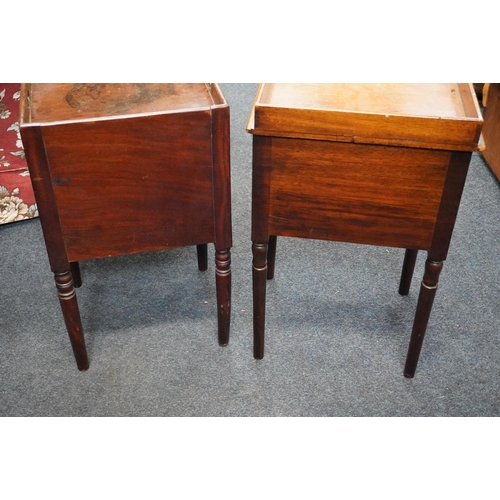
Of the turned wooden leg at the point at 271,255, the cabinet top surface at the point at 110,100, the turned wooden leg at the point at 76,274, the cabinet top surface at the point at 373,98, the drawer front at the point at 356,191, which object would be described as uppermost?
the cabinet top surface at the point at 373,98

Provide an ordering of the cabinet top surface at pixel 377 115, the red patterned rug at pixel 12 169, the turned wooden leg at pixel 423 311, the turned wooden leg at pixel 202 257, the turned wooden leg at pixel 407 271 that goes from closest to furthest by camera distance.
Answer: the cabinet top surface at pixel 377 115 < the turned wooden leg at pixel 423 311 < the turned wooden leg at pixel 407 271 < the turned wooden leg at pixel 202 257 < the red patterned rug at pixel 12 169

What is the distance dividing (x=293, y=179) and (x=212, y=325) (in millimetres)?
576

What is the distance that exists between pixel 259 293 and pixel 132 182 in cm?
40

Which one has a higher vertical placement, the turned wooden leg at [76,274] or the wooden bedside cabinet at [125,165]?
the wooden bedside cabinet at [125,165]

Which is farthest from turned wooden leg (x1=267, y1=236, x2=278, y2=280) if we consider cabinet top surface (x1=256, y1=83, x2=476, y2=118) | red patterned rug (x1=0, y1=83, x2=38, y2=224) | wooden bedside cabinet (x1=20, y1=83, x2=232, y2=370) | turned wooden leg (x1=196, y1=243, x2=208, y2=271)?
red patterned rug (x1=0, y1=83, x2=38, y2=224)

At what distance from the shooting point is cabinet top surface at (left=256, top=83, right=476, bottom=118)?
107 centimetres

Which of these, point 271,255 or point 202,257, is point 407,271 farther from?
point 202,257

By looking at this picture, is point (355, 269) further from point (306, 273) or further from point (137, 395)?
point (137, 395)

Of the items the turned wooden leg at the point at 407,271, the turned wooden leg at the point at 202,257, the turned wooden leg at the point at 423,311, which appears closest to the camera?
the turned wooden leg at the point at 423,311

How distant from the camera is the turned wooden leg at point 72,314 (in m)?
1.31

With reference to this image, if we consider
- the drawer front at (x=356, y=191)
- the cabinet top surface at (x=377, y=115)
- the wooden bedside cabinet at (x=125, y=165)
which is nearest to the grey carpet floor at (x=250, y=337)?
the wooden bedside cabinet at (x=125, y=165)

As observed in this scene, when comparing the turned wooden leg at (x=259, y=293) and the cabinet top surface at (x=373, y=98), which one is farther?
the turned wooden leg at (x=259, y=293)

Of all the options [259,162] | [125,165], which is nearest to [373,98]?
[259,162]

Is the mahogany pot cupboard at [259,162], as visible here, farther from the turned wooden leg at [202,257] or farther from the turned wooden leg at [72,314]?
the turned wooden leg at [202,257]
